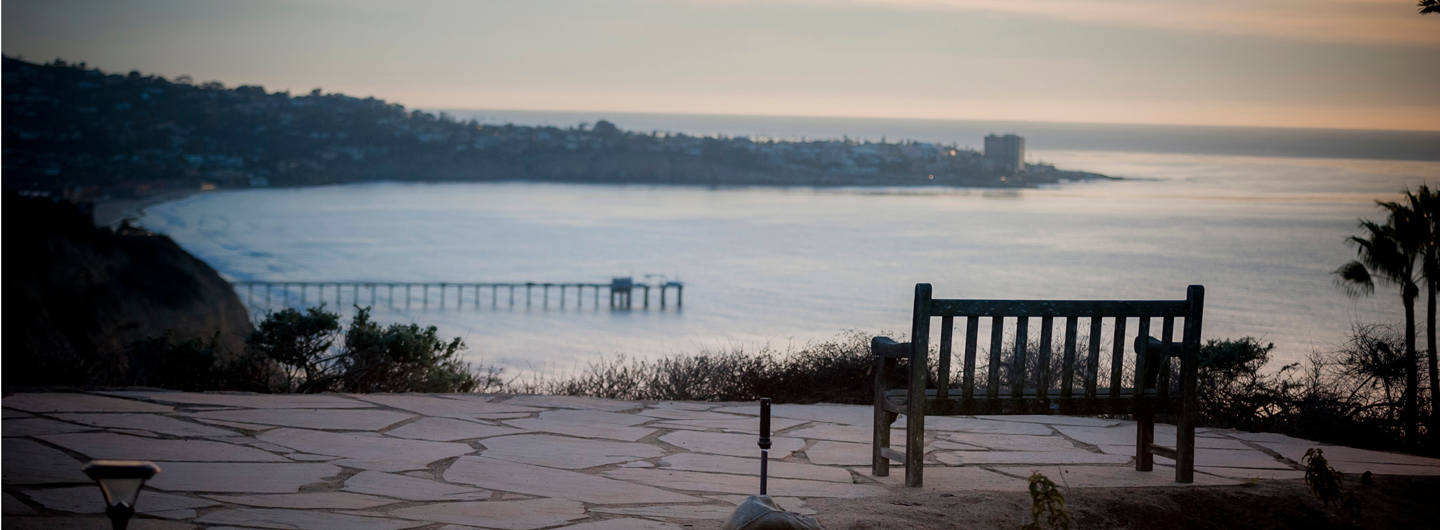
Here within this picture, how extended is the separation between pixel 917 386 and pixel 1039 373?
57 cm

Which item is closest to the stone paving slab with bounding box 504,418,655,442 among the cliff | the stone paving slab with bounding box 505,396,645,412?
the stone paving slab with bounding box 505,396,645,412

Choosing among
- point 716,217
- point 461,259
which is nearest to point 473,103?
point 716,217

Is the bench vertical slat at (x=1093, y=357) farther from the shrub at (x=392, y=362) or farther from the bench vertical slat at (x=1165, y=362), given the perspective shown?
the shrub at (x=392, y=362)

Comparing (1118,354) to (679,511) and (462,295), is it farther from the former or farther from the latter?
(462,295)

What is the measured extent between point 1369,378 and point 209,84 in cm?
11193

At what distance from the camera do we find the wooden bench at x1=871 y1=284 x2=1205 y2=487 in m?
4.30

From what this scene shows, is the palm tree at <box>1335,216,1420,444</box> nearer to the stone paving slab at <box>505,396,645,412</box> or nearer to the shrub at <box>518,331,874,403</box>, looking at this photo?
the shrub at <box>518,331,874,403</box>

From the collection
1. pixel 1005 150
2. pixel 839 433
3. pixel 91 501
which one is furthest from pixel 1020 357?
pixel 1005 150

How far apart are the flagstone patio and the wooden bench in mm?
255

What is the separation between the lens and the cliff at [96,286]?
16.6 meters

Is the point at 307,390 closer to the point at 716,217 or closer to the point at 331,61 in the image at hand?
the point at 716,217

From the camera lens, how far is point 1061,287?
4884 centimetres

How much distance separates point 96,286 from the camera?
830 inches

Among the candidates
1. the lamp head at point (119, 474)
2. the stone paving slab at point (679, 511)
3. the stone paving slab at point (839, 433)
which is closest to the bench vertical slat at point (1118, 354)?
the stone paving slab at point (839, 433)
